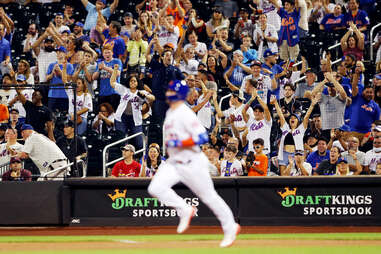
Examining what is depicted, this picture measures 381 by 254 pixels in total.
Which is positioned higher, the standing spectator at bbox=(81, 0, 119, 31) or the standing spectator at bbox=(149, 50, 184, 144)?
the standing spectator at bbox=(81, 0, 119, 31)

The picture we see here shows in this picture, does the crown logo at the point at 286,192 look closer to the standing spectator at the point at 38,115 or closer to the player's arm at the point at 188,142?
the standing spectator at the point at 38,115

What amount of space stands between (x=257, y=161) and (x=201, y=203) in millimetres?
1524

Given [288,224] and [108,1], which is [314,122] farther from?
[108,1]

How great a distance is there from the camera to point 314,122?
1498 cm

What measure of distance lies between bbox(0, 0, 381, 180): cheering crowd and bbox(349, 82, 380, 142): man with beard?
3 cm

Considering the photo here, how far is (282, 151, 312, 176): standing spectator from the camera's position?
13719 mm

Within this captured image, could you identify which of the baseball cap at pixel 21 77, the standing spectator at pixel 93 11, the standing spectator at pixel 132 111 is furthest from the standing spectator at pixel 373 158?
the standing spectator at pixel 93 11

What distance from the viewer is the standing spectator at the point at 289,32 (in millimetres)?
17688

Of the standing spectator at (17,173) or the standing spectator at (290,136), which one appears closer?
the standing spectator at (17,173)

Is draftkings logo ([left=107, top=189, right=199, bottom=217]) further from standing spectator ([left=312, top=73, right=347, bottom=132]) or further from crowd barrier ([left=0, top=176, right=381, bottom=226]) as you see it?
standing spectator ([left=312, top=73, right=347, bottom=132])

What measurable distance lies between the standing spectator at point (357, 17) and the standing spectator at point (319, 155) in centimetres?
469

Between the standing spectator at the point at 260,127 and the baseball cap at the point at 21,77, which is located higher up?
the baseball cap at the point at 21,77

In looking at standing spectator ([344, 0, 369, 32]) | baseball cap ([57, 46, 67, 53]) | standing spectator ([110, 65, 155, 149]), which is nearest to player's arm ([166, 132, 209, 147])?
standing spectator ([110, 65, 155, 149])

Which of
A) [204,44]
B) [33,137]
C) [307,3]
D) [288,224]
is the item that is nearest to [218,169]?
[288,224]
